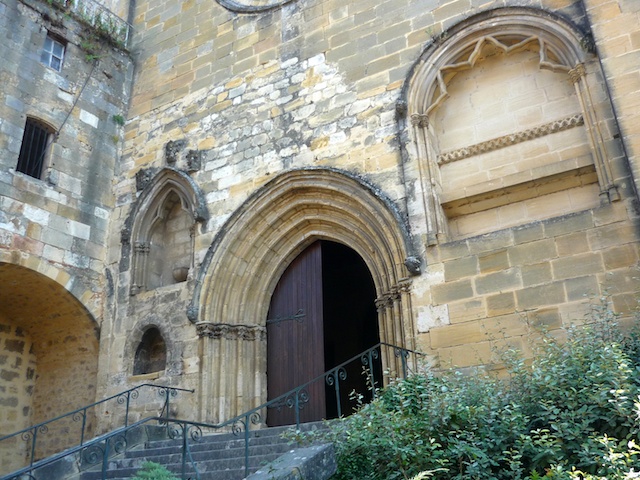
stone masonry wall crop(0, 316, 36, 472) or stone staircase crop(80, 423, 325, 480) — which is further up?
stone masonry wall crop(0, 316, 36, 472)

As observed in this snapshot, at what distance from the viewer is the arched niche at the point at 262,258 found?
25.0 ft

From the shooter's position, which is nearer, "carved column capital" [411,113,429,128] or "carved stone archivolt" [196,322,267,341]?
"carved column capital" [411,113,429,128]

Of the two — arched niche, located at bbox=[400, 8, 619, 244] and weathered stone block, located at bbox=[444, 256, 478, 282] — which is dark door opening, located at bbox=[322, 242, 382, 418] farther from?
weathered stone block, located at bbox=[444, 256, 478, 282]

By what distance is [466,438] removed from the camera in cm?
457

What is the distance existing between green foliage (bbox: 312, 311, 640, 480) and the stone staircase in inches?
27.5

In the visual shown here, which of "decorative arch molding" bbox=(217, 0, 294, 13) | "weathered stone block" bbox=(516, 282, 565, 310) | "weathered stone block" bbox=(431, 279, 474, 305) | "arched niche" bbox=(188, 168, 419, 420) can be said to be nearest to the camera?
"weathered stone block" bbox=(516, 282, 565, 310)

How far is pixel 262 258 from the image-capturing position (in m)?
8.58

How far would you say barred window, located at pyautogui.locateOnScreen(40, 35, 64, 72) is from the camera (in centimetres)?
934

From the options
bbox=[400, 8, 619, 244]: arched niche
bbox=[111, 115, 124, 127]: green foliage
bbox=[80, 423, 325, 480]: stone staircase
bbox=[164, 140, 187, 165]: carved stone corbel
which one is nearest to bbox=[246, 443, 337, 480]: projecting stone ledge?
bbox=[80, 423, 325, 480]: stone staircase

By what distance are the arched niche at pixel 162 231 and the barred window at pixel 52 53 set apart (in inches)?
88.9

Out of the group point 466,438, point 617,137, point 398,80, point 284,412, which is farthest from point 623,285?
point 284,412

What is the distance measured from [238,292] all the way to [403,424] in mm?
4142

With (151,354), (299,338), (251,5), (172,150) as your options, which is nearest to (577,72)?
(299,338)

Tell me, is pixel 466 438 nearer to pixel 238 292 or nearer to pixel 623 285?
pixel 623 285
